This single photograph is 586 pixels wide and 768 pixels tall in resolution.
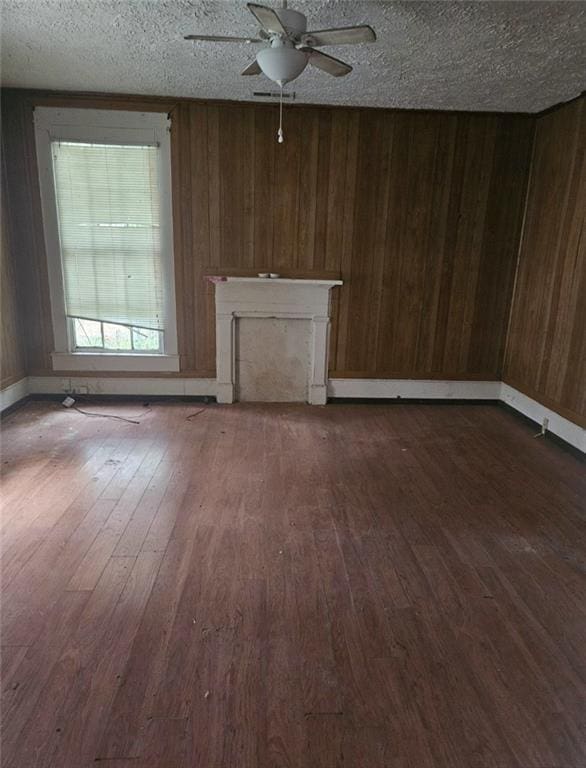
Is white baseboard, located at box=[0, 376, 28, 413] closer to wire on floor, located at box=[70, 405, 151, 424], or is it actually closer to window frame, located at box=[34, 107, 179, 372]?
window frame, located at box=[34, 107, 179, 372]

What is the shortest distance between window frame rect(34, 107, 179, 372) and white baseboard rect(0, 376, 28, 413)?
1.07 ft

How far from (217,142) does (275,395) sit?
232 cm

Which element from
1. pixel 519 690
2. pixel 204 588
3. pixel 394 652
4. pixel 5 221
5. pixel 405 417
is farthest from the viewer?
pixel 405 417

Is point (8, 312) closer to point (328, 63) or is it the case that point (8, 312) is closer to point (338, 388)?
point (338, 388)

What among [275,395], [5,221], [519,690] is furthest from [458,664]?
[5,221]

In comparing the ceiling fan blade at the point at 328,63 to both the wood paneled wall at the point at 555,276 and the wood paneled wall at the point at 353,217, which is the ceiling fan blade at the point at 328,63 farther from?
the wood paneled wall at the point at 555,276

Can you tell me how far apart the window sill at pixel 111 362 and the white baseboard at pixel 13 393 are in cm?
31

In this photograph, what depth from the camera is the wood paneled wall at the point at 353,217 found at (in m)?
4.38

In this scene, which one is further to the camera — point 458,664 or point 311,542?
point 311,542

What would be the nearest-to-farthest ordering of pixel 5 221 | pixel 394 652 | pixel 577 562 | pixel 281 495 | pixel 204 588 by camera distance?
pixel 394 652
pixel 204 588
pixel 577 562
pixel 281 495
pixel 5 221

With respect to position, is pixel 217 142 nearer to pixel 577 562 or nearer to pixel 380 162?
pixel 380 162

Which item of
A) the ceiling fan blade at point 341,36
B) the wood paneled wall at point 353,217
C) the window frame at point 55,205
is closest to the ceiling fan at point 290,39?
the ceiling fan blade at point 341,36

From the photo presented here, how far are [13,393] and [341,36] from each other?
3.81m

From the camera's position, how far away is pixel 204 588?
2.21 meters
